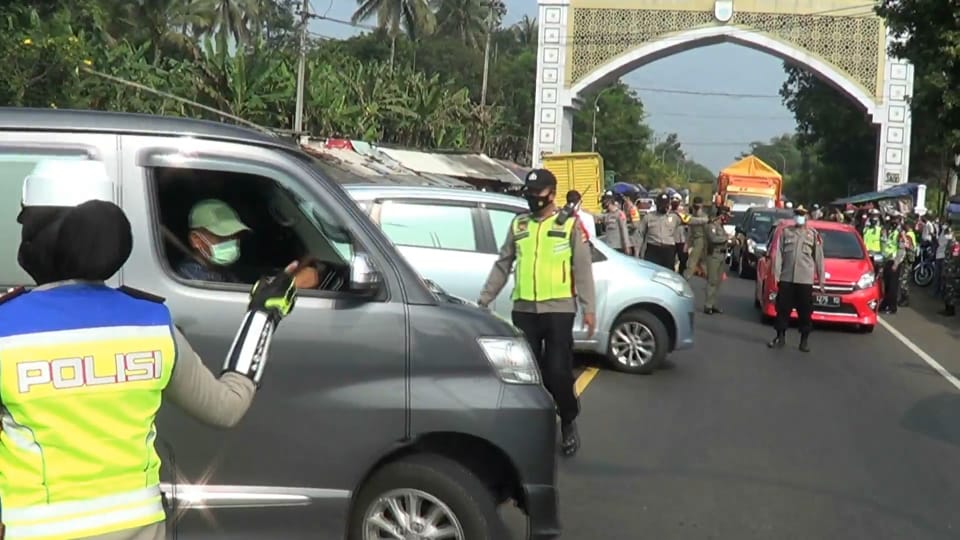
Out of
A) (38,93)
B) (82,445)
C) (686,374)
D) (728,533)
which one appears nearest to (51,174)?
(82,445)

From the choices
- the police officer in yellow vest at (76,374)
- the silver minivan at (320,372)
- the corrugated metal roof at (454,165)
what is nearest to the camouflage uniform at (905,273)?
the corrugated metal roof at (454,165)

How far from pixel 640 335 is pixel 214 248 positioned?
24.3ft

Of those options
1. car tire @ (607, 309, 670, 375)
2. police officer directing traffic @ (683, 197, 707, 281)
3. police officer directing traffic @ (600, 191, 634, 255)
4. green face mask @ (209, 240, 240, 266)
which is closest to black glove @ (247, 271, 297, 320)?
green face mask @ (209, 240, 240, 266)

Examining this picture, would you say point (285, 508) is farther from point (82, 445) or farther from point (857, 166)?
point (857, 166)

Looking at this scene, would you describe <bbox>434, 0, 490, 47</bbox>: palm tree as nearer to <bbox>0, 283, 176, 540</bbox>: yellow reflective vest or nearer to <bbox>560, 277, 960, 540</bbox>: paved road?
<bbox>560, 277, 960, 540</bbox>: paved road

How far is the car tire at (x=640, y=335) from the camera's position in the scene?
1153 centimetres

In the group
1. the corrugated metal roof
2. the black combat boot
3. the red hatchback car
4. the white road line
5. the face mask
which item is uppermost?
the corrugated metal roof

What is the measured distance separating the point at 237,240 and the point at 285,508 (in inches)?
44.4

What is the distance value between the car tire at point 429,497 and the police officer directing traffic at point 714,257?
13688 millimetres

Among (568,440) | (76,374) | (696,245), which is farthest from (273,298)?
(696,245)

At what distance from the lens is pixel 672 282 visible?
1175 centimetres

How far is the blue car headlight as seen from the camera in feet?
38.2

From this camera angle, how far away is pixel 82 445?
8.02ft

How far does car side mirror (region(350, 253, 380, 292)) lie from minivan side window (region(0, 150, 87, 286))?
1215mm
